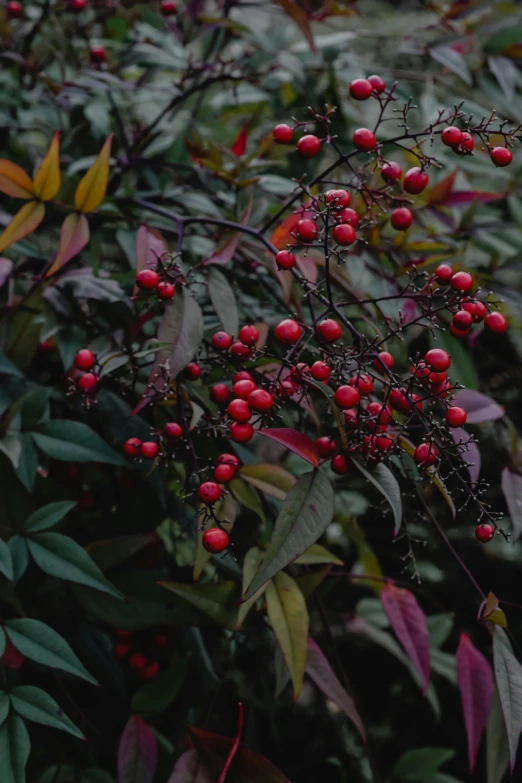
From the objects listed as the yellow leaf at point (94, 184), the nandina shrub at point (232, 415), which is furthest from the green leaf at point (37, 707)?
the yellow leaf at point (94, 184)

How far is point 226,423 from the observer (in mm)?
698

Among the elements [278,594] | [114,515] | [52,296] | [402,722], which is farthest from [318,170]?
Answer: [402,722]

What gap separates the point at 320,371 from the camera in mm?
633

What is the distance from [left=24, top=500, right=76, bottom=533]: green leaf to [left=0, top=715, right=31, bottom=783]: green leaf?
184mm

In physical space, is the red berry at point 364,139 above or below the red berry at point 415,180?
above

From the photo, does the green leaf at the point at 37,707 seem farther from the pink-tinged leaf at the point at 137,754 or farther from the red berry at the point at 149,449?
the red berry at the point at 149,449

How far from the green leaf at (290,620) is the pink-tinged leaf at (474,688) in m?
0.24

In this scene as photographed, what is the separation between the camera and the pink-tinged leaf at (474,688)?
800 millimetres

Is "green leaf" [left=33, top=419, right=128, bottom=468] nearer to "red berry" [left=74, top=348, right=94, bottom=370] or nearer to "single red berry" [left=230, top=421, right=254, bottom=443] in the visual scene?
"red berry" [left=74, top=348, right=94, bottom=370]

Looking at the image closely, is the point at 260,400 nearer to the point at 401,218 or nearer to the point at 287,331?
the point at 287,331

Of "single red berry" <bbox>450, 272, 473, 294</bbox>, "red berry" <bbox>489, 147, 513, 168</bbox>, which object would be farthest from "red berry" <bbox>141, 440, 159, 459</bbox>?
"red berry" <bbox>489, 147, 513, 168</bbox>

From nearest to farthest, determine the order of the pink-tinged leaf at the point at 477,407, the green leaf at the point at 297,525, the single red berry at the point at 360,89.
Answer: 1. the green leaf at the point at 297,525
2. the single red berry at the point at 360,89
3. the pink-tinged leaf at the point at 477,407

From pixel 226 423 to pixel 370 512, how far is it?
1.27 feet

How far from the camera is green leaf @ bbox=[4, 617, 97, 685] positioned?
0.67m
